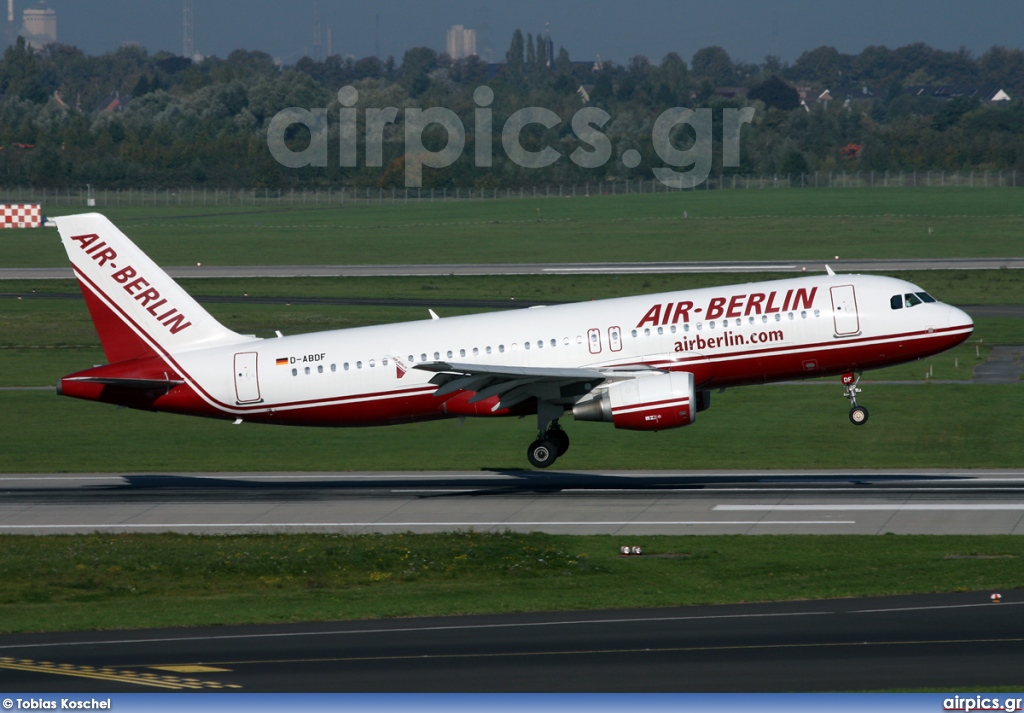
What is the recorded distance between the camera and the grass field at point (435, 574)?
109ft

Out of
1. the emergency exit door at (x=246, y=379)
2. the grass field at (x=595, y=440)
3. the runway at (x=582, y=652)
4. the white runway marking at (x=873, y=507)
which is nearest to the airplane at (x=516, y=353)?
the emergency exit door at (x=246, y=379)

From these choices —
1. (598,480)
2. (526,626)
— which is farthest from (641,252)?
(526,626)

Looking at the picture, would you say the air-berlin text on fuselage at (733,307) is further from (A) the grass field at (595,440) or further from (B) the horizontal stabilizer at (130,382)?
(B) the horizontal stabilizer at (130,382)

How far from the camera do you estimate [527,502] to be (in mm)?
48250

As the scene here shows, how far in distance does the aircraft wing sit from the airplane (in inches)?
2.3

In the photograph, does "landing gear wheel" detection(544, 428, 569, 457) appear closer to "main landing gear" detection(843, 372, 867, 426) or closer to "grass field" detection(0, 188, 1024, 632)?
"grass field" detection(0, 188, 1024, 632)

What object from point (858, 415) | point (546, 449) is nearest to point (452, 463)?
point (546, 449)

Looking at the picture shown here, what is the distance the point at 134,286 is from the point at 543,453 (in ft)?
51.1

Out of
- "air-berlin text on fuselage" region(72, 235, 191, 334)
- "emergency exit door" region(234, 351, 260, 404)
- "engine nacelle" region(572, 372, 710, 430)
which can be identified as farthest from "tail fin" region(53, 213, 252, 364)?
"engine nacelle" region(572, 372, 710, 430)

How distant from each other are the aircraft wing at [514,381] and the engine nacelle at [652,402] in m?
0.74

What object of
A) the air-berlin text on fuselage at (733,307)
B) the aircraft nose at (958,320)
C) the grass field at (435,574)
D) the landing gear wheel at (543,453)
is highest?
the air-berlin text on fuselage at (733,307)

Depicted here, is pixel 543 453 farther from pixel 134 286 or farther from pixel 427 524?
pixel 134 286

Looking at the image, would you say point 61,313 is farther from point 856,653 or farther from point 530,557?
point 856,653

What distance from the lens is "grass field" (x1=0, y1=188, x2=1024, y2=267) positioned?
143 metres
